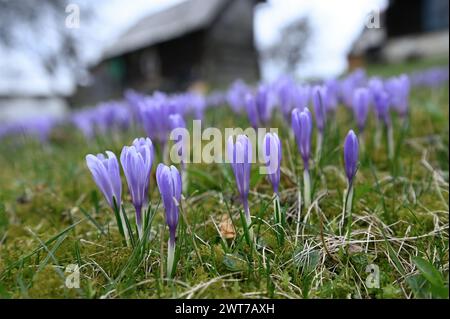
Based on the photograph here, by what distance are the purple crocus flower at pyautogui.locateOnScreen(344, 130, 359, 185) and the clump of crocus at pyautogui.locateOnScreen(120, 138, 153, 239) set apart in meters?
0.62

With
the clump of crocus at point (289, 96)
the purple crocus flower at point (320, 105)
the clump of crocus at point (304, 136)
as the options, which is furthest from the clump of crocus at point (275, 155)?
the clump of crocus at point (289, 96)

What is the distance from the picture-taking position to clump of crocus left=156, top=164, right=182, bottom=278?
1063 mm

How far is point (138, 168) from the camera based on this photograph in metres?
1.13

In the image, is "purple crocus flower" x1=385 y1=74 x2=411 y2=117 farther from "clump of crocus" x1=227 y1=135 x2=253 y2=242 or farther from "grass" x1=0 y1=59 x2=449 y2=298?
"clump of crocus" x1=227 y1=135 x2=253 y2=242

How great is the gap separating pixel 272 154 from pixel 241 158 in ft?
0.39

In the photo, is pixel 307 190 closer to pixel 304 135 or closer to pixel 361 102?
pixel 304 135

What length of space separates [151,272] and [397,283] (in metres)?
0.69

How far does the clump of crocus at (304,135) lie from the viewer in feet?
4.61

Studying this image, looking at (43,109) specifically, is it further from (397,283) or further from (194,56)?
(397,283)

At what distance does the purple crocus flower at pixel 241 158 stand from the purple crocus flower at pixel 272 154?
88mm

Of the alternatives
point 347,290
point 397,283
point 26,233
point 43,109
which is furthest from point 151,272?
point 43,109

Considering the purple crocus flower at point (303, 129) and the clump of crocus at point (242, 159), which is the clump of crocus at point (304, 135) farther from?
the clump of crocus at point (242, 159)

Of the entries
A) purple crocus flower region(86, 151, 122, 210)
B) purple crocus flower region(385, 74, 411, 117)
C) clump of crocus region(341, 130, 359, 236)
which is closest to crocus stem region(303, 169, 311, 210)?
clump of crocus region(341, 130, 359, 236)

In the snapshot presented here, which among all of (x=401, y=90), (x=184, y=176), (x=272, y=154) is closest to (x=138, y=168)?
(x=272, y=154)
